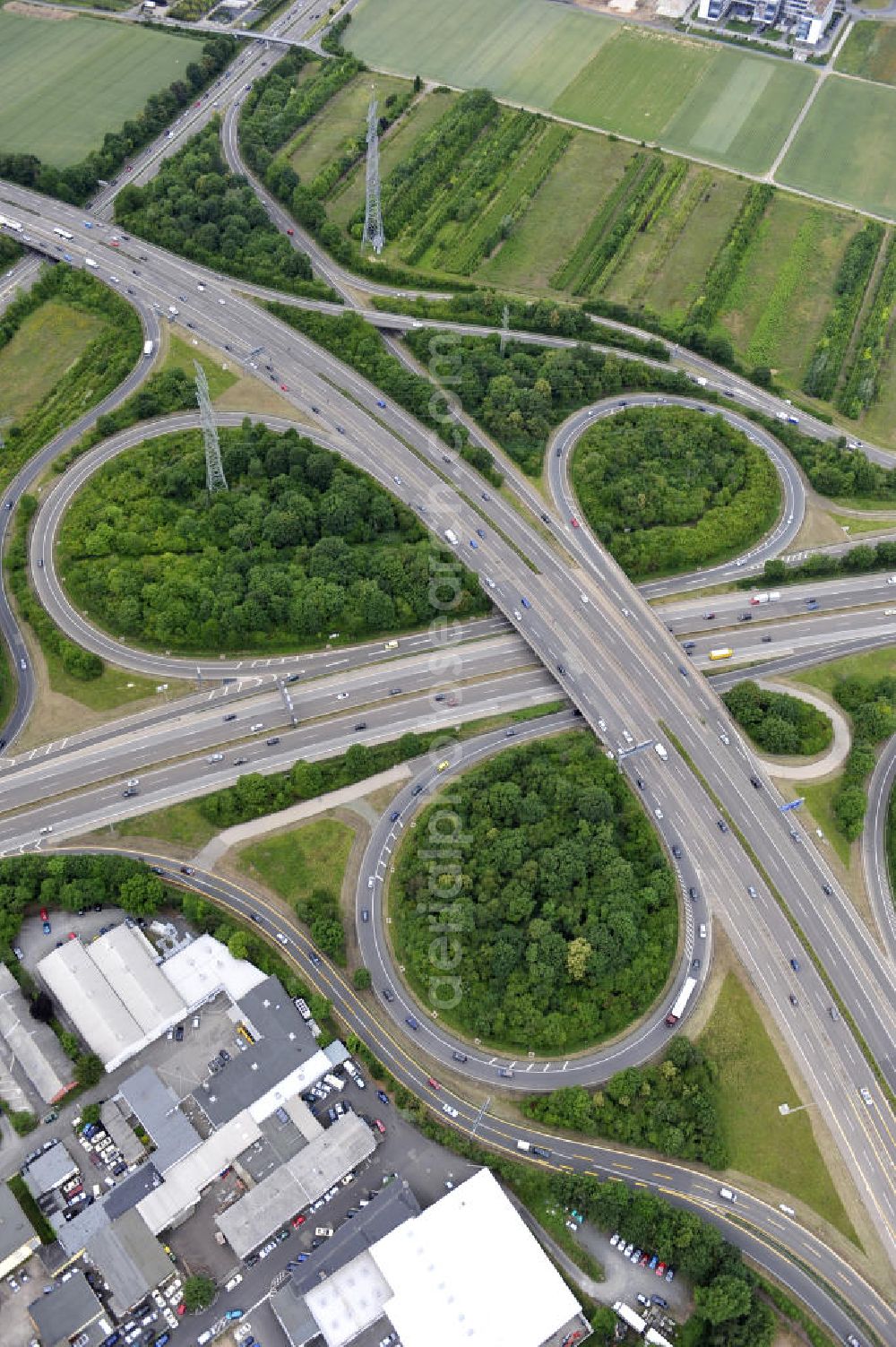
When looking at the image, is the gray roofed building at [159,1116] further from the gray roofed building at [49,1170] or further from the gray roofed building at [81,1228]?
the gray roofed building at [49,1170]

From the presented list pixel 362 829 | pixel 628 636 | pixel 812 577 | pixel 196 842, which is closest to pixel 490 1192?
pixel 362 829

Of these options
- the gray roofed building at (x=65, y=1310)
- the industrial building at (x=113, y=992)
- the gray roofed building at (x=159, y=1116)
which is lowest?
the gray roofed building at (x=65, y=1310)

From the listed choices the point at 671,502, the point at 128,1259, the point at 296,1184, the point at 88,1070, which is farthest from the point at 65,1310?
the point at 671,502

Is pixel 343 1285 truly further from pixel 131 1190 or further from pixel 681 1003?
pixel 681 1003

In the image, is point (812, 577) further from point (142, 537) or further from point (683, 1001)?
point (142, 537)

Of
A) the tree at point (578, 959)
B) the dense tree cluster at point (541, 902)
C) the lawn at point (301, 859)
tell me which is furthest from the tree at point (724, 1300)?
the lawn at point (301, 859)
